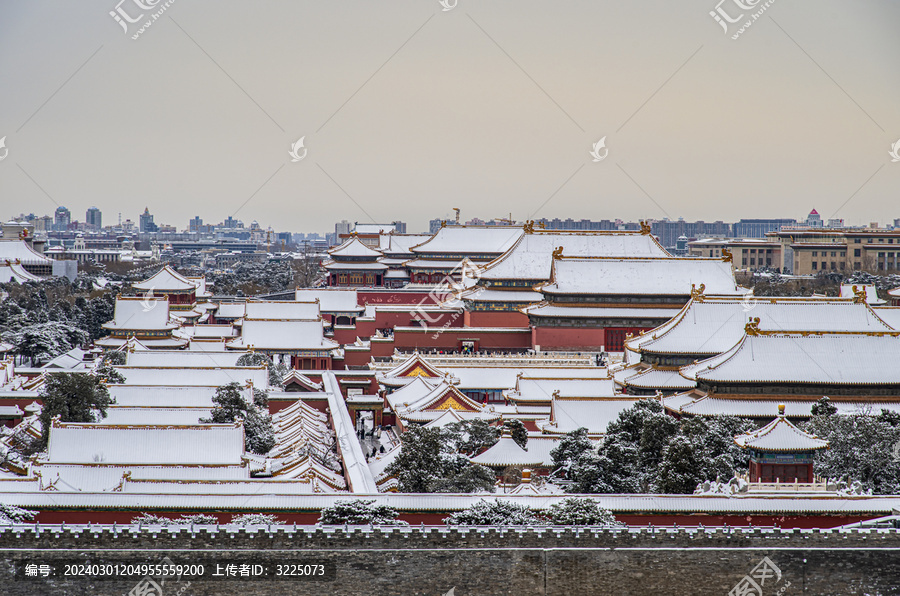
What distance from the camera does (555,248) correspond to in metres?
38.7

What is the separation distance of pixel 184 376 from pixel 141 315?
12495mm

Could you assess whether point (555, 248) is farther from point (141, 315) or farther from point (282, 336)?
point (141, 315)

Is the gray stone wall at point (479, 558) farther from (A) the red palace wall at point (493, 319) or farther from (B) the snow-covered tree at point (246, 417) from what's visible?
(A) the red palace wall at point (493, 319)

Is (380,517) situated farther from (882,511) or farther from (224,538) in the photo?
(882,511)

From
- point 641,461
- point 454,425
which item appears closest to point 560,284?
point 454,425

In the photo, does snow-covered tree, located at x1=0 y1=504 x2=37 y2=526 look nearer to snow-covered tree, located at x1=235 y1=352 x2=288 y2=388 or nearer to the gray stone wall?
the gray stone wall

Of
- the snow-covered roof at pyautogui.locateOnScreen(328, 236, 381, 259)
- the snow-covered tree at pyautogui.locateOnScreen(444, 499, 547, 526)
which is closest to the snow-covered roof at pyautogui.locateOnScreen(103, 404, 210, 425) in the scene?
the snow-covered tree at pyautogui.locateOnScreen(444, 499, 547, 526)

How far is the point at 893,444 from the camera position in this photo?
779 inches

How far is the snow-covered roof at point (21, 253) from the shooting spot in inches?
2884


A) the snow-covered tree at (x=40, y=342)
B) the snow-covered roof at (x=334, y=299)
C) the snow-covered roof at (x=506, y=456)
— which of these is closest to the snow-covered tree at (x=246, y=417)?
the snow-covered roof at (x=506, y=456)

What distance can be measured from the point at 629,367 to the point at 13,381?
59.0 feet

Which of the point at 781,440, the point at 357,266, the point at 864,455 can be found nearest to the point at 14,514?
the point at 781,440

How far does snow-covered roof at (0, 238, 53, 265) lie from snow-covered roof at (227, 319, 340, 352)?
40.5m

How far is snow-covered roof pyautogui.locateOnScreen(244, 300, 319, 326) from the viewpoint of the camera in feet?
131
